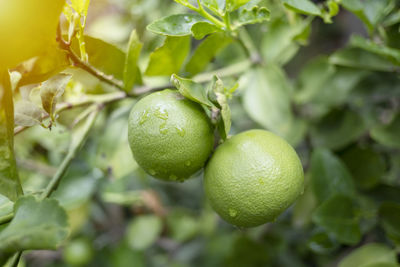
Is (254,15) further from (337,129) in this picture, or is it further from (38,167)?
(38,167)

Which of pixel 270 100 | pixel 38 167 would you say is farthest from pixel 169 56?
pixel 38 167

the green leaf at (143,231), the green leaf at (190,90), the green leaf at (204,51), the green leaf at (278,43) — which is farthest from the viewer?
the green leaf at (143,231)

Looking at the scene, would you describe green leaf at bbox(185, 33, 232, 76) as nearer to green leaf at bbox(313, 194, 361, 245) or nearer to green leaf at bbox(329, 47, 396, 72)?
green leaf at bbox(329, 47, 396, 72)

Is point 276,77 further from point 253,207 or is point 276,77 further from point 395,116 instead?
point 253,207

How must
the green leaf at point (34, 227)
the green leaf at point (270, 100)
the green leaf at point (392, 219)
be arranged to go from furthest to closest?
the green leaf at point (270, 100) < the green leaf at point (392, 219) < the green leaf at point (34, 227)

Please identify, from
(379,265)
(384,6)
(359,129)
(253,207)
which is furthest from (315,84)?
(253,207)

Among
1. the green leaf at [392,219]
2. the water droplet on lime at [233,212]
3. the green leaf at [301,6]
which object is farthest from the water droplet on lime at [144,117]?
the green leaf at [392,219]

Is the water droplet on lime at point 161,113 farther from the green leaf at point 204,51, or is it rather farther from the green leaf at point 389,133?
the green leaf at point 389,133

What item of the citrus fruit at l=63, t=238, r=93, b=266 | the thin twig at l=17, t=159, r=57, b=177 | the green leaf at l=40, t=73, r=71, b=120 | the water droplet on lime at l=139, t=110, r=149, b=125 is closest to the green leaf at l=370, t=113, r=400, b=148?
the water droplet on lime at l=139, t=110, r=149, b=125
